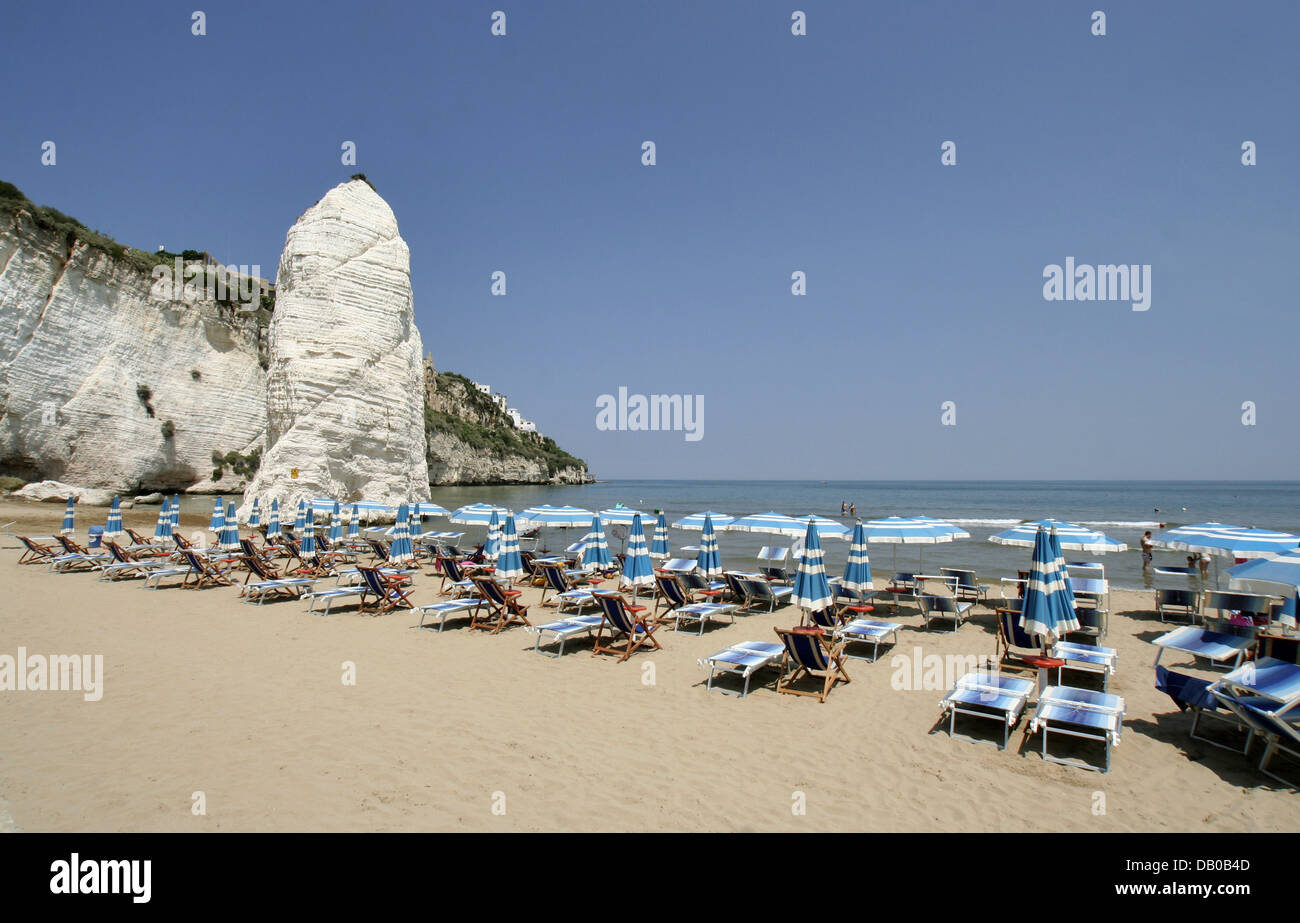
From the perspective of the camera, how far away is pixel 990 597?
12812 millimetres

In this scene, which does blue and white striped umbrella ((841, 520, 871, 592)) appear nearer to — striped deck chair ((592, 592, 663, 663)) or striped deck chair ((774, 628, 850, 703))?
striped deck chair ((774, 628, 850, 703))

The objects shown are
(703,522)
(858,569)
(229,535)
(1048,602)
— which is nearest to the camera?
(1048,602)

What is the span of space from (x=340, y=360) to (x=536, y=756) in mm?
26555

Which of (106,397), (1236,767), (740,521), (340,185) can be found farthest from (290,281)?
(1236,767)

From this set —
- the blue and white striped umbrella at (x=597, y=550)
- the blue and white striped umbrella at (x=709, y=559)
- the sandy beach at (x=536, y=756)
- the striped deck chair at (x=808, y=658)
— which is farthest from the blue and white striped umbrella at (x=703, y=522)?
the striped deck chair at (x=808, y=658)

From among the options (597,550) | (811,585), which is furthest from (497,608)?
(811,585)

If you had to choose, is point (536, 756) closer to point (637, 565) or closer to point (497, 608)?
point (497, 608)

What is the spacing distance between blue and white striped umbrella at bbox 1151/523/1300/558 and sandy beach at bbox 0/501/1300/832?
8.50 feet

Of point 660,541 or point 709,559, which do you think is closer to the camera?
point 709,559

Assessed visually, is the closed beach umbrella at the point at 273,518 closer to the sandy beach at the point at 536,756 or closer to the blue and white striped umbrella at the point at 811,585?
the sandy beach at the point at 536,756

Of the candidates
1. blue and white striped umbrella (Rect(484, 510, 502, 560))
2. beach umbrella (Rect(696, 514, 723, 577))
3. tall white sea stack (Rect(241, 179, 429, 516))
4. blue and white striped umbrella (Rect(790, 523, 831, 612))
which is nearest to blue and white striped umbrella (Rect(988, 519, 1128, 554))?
blue and white striped umbrella (Rect(790, 523, 831, 612))

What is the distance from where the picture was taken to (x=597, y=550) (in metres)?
12.8

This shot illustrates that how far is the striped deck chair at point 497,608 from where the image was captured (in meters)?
9.59

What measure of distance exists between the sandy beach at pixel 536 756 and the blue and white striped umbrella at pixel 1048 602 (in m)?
1.01
